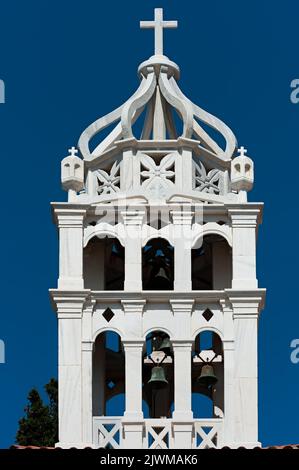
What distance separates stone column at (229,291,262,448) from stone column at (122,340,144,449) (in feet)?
6.22

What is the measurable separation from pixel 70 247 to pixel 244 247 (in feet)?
11.5

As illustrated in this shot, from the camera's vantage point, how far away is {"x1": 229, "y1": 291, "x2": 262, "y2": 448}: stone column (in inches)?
2066

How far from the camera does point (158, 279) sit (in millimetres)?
55656

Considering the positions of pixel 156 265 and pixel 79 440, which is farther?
pixel 156 265

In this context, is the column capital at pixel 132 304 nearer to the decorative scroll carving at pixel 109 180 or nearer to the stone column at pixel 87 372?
the stone column at pixel 87 372

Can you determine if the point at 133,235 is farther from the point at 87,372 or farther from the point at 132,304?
the point at 87,372

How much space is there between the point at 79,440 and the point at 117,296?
10.5 ft

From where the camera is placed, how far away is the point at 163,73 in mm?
55906

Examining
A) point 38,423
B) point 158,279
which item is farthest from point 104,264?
point 38,423

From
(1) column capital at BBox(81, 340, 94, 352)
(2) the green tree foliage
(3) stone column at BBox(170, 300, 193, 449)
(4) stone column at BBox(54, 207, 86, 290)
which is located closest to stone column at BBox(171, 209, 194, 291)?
(3) stone column at BBox(170, 300, 193, 449)

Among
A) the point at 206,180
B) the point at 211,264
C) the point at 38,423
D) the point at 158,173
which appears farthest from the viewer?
the point at 38,423

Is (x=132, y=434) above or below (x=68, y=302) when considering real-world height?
below
